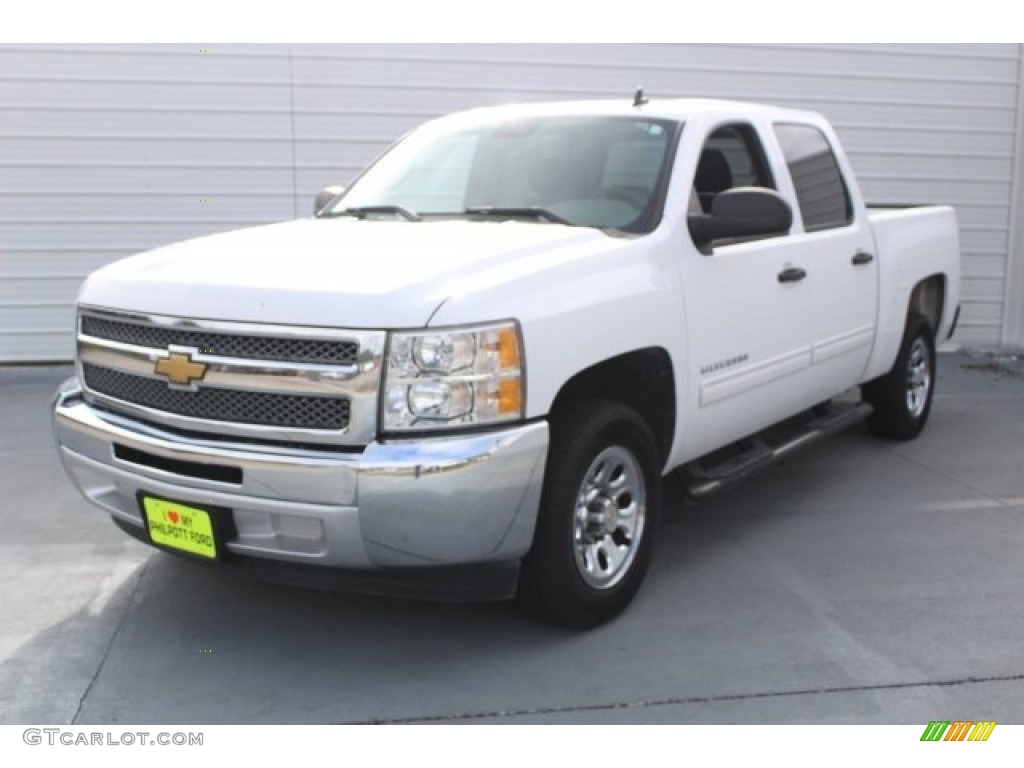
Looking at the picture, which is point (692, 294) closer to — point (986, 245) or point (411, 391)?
point (411, 391)

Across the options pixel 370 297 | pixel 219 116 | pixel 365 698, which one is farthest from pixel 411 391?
pixel 219 116

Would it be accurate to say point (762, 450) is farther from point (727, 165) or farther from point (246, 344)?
point (246, 344)

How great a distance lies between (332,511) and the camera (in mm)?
3189

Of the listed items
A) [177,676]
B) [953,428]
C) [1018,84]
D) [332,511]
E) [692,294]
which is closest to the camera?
[332,511]

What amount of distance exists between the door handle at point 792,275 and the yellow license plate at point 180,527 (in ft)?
8.85

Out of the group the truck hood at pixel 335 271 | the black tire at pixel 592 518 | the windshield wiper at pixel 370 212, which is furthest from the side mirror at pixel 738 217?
the windshield wiper at pixel 370 212

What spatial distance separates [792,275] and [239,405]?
2.63m

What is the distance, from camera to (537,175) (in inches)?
176

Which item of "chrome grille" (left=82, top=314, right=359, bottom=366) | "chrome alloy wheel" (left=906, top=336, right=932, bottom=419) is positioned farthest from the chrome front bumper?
"chrome alloy wheel" (left=906, top=336, right=932, bottom=419)

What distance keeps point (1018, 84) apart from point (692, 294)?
7.54 m

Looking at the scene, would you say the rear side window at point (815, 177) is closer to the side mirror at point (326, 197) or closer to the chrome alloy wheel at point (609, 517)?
the chrome alloy wheel at point (609, 517)

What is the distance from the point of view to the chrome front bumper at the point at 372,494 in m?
3.16

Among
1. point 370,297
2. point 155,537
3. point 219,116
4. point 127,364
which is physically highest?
point 219,116

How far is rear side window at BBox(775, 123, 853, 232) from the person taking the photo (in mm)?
5230
